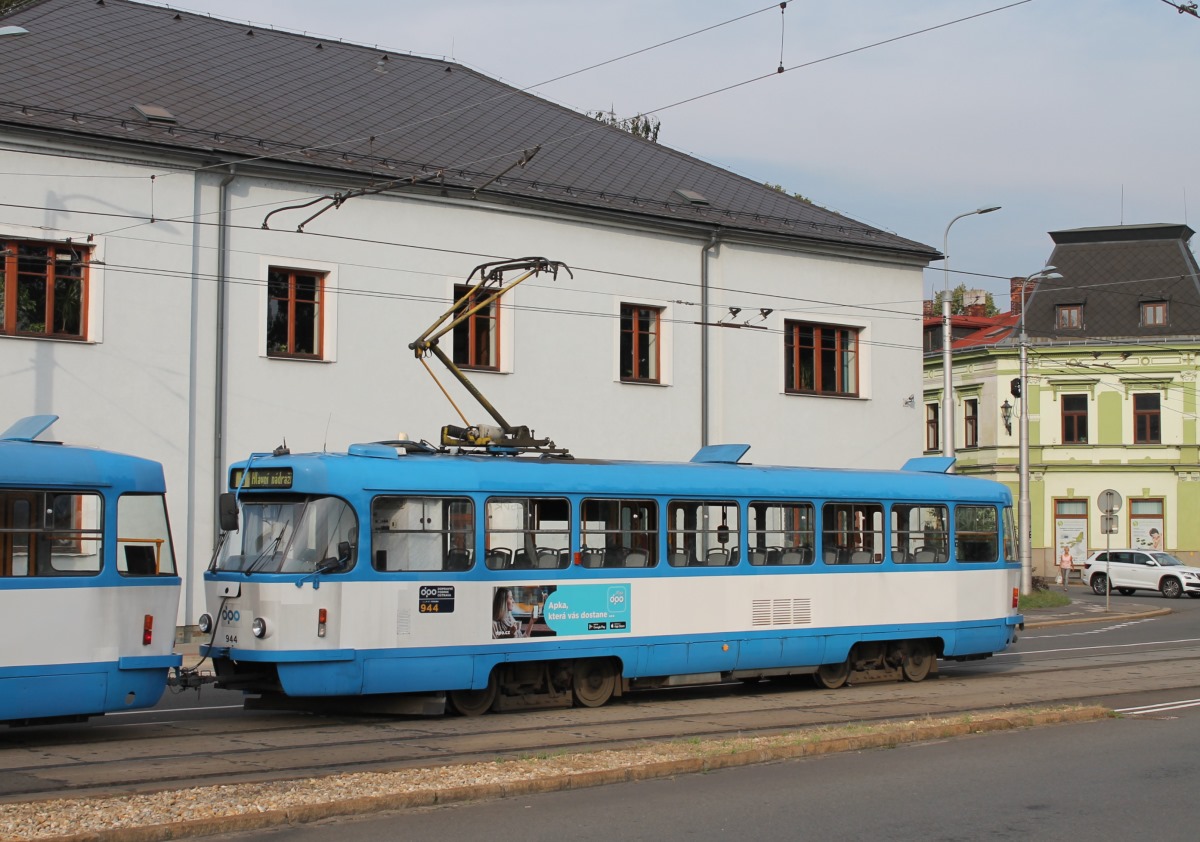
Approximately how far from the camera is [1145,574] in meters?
46.9

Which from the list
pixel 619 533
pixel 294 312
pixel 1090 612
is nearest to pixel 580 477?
pixel 619 533

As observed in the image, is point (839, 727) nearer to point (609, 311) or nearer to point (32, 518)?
point (32, 518)

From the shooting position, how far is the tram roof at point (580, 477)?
14398mm

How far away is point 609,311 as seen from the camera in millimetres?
28734

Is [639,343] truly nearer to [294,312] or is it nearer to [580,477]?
[294,312]

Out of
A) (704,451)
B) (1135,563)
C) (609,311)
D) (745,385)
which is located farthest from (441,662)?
(1135,563)

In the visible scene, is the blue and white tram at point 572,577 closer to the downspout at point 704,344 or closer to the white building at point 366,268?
the white building at point 366,268

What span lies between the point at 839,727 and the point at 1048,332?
159 ft

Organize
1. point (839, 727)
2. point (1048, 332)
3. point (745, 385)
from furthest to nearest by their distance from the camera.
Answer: point (1048, 332) → point (745, 385) → point (839, 727)

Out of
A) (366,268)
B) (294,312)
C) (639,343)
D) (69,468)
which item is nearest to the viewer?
(69,468)

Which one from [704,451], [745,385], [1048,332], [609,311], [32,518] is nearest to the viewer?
[32,518]

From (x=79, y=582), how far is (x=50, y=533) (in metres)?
0.47

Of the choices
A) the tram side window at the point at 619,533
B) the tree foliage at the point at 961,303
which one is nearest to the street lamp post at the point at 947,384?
the tram side window at the point at 619,533

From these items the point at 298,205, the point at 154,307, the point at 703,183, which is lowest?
the point at 154,307
